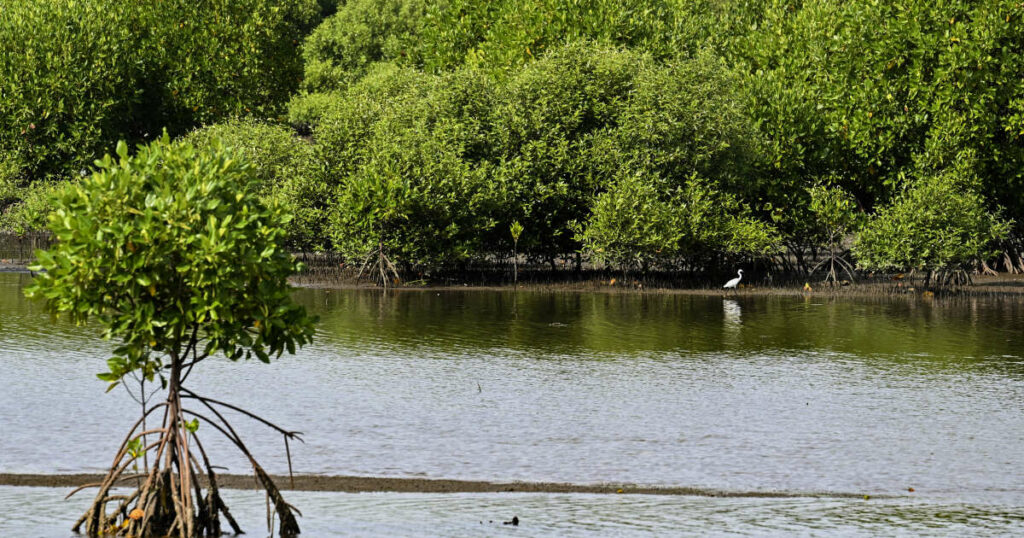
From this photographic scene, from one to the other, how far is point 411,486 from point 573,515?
2491 mm

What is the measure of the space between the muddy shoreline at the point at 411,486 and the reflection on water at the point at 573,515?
9.0 inches

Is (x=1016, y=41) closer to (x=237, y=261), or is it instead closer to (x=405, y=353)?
(x=405, y=353)

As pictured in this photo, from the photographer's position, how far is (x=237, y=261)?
13469 millimetres

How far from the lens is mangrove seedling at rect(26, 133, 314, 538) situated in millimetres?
13203

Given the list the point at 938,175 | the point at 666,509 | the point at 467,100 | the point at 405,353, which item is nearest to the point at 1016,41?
the point at 938,175

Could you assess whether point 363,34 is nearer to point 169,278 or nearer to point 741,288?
point 741,288

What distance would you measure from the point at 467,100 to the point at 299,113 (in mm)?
35655

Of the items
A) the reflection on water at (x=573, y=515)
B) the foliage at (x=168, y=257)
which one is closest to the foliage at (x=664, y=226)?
the reflection on water at (x=573, y=515)

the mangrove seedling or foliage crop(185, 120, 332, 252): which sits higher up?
foliage crop(185, 120, 332, 252)

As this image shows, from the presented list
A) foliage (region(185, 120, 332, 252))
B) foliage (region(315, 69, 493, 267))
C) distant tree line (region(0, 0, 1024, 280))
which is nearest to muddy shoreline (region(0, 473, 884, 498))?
distant tree line (region(0, 0, 1024, 280))

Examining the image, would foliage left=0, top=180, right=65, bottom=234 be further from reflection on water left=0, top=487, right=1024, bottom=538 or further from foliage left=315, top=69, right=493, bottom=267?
reflection on water left=0, top=487, right=1024, bottom=538

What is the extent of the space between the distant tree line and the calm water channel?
1407cm

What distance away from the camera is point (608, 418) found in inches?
850

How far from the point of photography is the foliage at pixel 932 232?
160 feet
